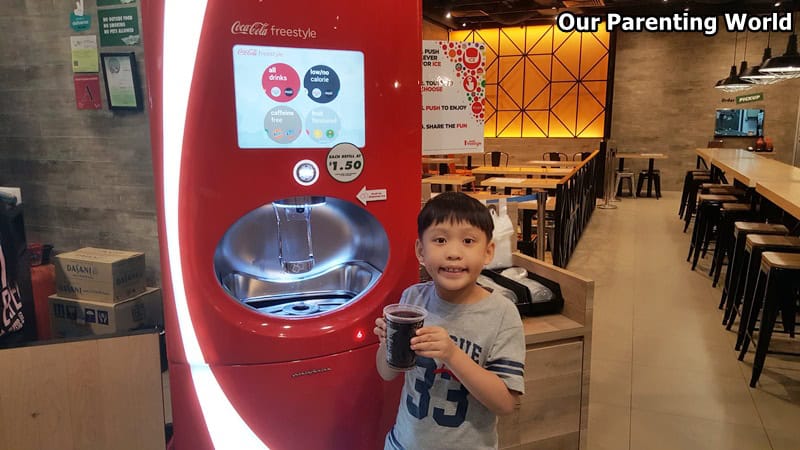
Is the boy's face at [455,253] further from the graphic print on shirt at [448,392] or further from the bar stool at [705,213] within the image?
the bar stool at [705,213]

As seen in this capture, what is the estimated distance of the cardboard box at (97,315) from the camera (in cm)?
289

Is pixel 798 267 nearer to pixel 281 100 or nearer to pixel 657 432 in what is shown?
pixel 657 432

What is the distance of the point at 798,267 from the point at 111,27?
12.6ft

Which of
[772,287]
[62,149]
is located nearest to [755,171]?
[772,287]

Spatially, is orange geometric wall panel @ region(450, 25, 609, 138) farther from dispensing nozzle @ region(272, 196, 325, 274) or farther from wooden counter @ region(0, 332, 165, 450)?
wooden counter @ region(0, 332, 165, 450)

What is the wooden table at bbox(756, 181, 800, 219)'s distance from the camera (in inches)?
143

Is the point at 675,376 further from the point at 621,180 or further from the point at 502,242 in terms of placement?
the point at 621,180

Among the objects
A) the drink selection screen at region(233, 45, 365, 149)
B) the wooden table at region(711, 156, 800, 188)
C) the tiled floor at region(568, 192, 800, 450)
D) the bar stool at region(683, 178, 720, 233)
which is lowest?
the tiled floor at region(568, 192, 800, 450)

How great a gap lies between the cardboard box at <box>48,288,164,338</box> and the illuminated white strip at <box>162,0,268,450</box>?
4.96ft

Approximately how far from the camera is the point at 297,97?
1562mm

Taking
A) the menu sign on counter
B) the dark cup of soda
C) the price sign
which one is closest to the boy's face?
the dark cup of soda

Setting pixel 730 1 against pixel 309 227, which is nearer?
pixel 309 227

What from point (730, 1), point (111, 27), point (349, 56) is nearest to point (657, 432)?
point (349, 56)

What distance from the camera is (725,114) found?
487 inches
